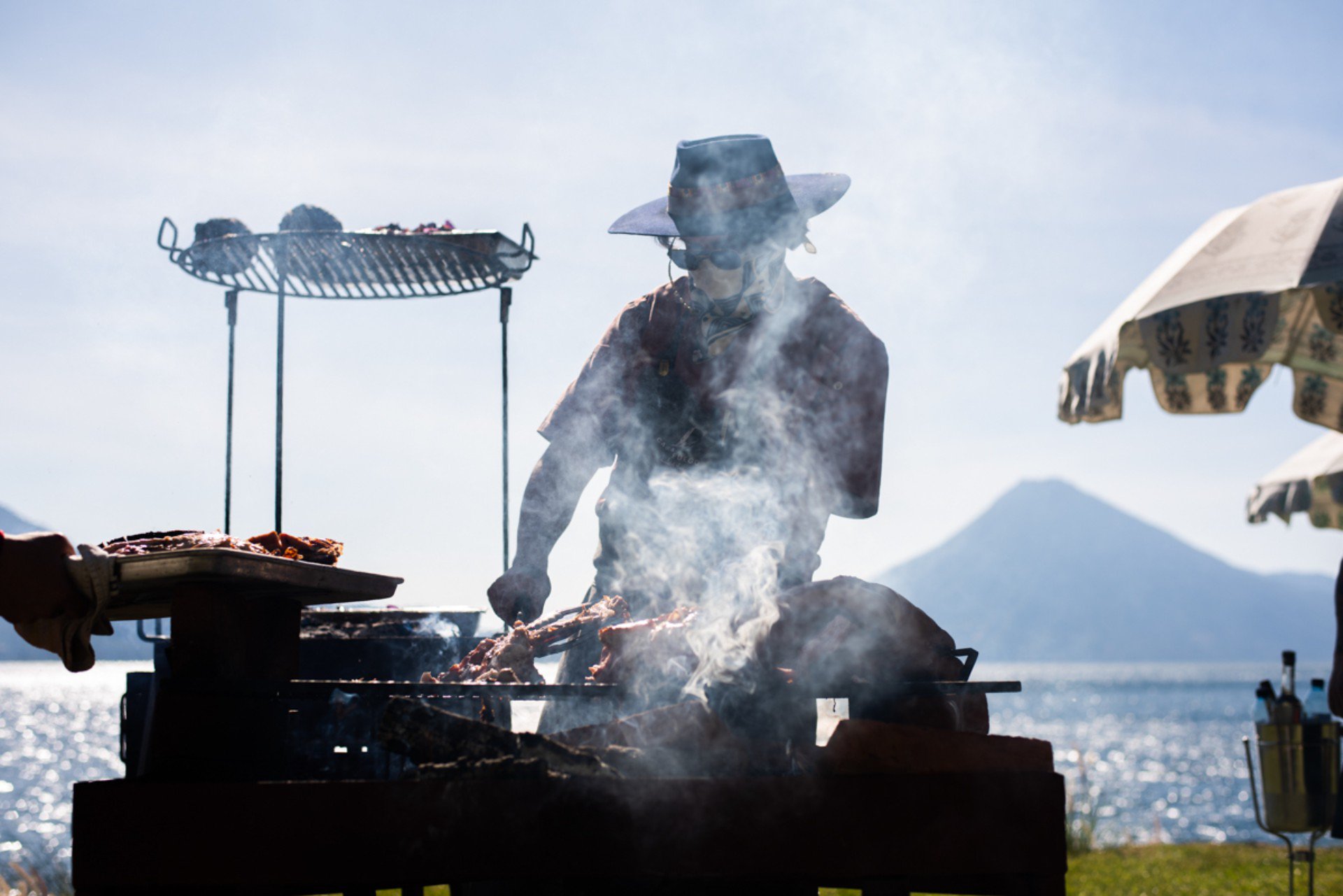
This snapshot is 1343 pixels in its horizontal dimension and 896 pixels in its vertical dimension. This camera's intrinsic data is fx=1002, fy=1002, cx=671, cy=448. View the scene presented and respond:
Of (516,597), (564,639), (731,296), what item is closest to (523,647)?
(564,639)

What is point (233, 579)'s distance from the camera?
2.69 metres

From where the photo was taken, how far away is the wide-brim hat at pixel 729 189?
3.46 m

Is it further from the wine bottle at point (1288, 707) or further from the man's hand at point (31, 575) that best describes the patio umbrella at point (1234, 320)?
the man's hand at point (31, 575)

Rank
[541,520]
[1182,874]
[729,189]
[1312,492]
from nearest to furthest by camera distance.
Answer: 1. [729,189]
2. [541,520]
3. [1182,874]
4. [1312,492]

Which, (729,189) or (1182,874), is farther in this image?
(1182,874)

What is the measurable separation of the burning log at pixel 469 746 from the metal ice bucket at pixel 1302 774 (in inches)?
169

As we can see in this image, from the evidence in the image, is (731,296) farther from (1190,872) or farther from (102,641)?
(102,641)

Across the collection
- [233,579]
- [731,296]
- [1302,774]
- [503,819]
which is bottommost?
[1302,774]

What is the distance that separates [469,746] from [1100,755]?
7353 cm

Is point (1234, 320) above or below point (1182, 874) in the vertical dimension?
above

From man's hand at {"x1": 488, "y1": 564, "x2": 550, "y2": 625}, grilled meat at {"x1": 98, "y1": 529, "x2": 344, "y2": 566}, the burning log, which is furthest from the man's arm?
the burning log

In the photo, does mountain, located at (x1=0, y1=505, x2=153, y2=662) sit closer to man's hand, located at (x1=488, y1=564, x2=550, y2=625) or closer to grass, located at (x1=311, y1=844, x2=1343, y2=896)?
man's hand, located at (x1=488, y1=564, x2=550, y2=625)

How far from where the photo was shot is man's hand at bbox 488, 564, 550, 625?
3594mm

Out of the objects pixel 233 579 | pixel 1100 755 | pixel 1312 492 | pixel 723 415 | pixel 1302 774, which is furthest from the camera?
pixel 1100 755
